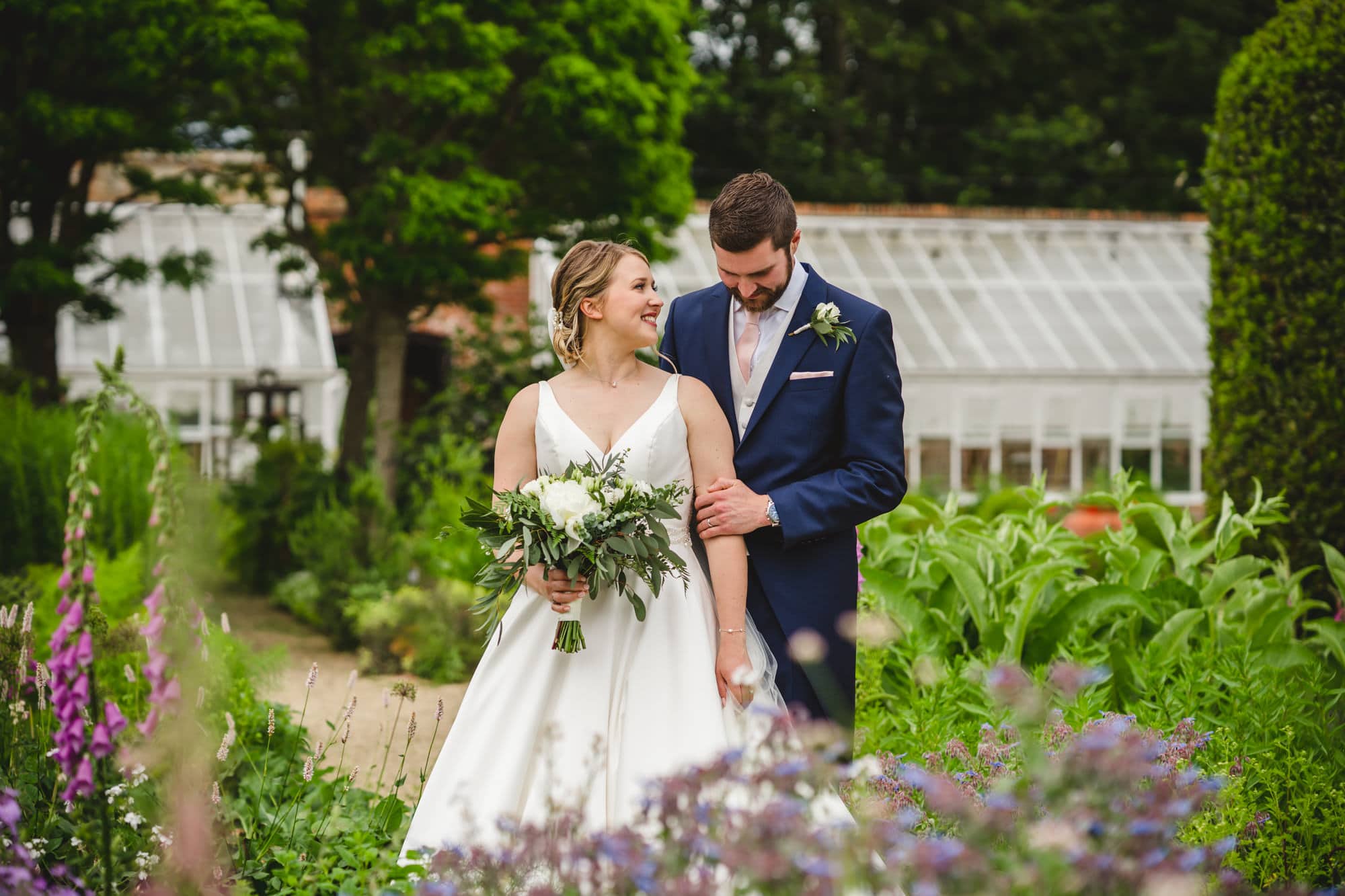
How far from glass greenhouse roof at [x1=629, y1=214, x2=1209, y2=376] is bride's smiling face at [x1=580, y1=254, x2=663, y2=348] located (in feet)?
37.2

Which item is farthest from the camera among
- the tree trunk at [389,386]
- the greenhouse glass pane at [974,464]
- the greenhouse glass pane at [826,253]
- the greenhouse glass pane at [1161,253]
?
the greenhouse glass pane at [1161,253]

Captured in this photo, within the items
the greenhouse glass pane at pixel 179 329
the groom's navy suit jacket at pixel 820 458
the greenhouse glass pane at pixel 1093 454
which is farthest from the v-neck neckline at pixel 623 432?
the greenhouse glass pane at pixel 1093 454

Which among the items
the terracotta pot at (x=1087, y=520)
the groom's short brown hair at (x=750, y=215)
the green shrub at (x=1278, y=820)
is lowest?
the green shrub at (x=1278, y=820)

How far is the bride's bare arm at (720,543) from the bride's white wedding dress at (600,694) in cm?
3

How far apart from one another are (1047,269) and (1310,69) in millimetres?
11213

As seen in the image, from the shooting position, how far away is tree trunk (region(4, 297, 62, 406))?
10148 millimetres

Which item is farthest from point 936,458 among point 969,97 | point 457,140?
point 969,97

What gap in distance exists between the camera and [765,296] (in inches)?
113

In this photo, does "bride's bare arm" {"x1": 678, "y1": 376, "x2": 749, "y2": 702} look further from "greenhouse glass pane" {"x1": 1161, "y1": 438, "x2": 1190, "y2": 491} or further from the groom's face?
"greenhouse glass pane" {"x1": 1161, "y1": 438, "x2": 1190, "y2": 491}

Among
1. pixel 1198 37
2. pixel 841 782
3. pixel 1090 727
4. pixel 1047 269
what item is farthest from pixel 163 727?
pixel 1198 37

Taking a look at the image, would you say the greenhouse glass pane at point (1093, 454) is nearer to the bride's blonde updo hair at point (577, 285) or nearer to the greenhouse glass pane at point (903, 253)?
the greenhouse glass pane at point (903, 253)

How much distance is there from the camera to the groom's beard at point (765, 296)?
2.86m

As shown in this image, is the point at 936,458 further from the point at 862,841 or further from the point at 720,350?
the point at 862,841

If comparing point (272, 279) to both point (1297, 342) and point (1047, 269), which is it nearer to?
point (1047, 269)
